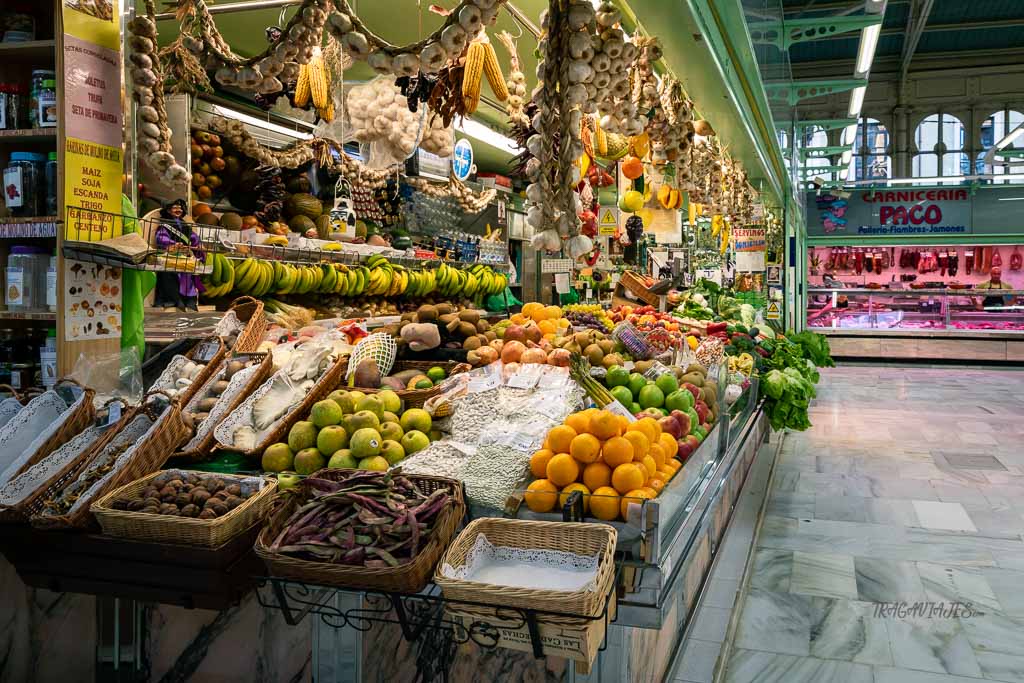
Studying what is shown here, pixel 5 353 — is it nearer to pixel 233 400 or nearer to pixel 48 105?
pixel 48 105

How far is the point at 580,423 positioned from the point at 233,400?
138 cm

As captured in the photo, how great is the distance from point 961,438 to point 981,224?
1142 cm

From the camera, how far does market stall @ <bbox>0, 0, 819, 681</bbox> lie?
1.98m

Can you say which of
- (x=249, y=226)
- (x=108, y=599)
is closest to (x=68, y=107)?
(x=108, y=599)

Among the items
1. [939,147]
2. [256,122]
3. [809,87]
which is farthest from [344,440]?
[939,147]

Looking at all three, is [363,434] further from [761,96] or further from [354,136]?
[761,96]

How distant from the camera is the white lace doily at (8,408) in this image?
2.79 meters

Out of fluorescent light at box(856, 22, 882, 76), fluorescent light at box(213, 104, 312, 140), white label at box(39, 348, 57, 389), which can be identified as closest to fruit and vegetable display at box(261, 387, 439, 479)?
white label at box(39, 348, 57, 389)

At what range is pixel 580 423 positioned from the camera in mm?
2402

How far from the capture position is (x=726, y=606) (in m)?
3.58

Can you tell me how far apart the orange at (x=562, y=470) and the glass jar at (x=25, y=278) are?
94.8 inches

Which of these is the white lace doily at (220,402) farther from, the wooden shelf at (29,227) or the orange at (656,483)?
the orange at (656,483)

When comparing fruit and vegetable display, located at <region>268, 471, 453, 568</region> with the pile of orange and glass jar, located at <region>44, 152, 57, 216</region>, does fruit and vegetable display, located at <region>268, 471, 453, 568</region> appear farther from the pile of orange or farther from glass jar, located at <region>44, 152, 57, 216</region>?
glass jar, located at <region>44, 152, 57, 216</region>

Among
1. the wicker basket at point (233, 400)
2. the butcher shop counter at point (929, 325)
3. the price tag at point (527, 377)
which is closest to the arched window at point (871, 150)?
the butcher shop counter at point (929, 325)
